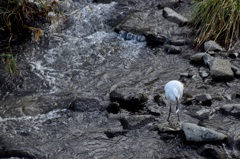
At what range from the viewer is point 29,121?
457 cm

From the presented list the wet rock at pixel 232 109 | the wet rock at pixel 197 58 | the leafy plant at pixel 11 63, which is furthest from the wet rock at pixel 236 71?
the leafy plant at pixel 11 63

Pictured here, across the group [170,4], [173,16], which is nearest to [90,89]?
[173,16]

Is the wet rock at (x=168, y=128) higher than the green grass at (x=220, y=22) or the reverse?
the reverse

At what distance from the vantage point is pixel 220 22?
5.88 metres

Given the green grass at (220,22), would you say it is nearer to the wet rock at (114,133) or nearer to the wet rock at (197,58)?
the wet rock at (197,58)

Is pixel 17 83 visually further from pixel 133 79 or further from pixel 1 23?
pixel 133 79

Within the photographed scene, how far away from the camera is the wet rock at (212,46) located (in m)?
5.76

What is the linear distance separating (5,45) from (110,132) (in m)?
2.54

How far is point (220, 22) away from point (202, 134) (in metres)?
2.44

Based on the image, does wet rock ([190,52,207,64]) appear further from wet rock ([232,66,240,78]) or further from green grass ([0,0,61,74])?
green grass ([0,0,61,74])

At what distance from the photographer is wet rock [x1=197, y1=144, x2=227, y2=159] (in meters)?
3.82

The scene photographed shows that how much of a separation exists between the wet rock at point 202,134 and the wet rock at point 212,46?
2.00 m

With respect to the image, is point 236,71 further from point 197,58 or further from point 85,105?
point 85,105

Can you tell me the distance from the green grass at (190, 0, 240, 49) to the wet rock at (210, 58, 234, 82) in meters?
0.65
